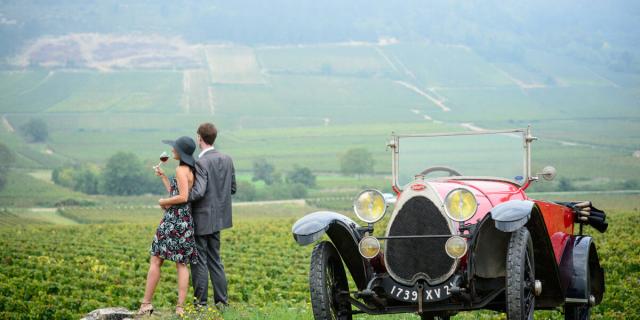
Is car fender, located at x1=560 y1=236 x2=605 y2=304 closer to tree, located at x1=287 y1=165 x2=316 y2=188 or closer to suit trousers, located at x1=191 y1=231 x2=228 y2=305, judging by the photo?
suit trousers, located at x1=191 y1=231 x2=228 y2=305

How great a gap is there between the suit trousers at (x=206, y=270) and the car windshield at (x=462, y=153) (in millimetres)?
2164

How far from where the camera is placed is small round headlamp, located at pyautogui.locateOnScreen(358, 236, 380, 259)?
799 centimetres

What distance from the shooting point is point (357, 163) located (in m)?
102

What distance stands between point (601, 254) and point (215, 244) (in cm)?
1066

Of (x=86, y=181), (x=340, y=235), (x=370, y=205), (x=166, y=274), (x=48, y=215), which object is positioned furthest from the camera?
(x=86, y=181)

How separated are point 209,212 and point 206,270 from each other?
628 mm

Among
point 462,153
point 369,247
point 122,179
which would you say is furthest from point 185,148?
Answer: point 122,179

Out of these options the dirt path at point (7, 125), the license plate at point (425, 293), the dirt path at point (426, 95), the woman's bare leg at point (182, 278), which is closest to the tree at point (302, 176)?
the dirt path at point (7, 125)

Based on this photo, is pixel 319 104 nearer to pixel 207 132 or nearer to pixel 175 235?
pixel 207 132

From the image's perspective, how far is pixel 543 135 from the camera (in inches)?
4815

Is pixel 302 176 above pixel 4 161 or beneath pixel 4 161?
beneath

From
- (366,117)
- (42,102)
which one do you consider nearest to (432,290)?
(366,117)

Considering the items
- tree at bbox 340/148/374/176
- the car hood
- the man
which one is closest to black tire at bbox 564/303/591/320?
the car hood

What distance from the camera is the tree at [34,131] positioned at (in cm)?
13025
